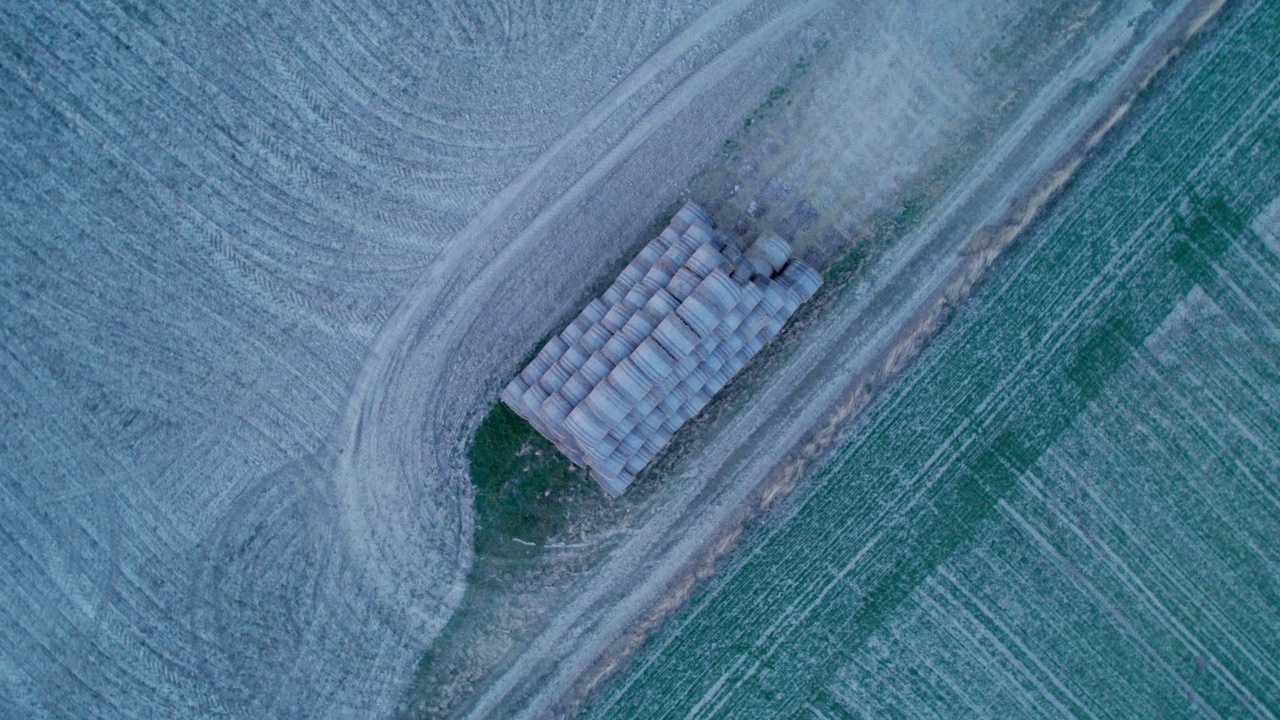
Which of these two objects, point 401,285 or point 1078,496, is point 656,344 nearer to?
point 401,285

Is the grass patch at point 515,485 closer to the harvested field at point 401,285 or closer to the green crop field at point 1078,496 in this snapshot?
the harvested field at point 401,285

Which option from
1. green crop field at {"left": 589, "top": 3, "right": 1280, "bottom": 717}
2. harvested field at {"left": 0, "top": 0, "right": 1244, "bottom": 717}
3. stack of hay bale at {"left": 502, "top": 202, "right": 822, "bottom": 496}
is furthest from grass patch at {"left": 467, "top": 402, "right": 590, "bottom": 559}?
green crop field at {"left": 589, "top": 3, "right": 1280, "bottom": 717}

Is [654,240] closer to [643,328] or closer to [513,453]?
[643,328]

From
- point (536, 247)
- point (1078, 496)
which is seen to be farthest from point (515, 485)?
point (1078, 496)

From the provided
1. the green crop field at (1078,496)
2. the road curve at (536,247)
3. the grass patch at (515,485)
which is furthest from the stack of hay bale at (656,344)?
the green crop field at (1078,496)

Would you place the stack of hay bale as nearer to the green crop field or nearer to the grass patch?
the grass patch
